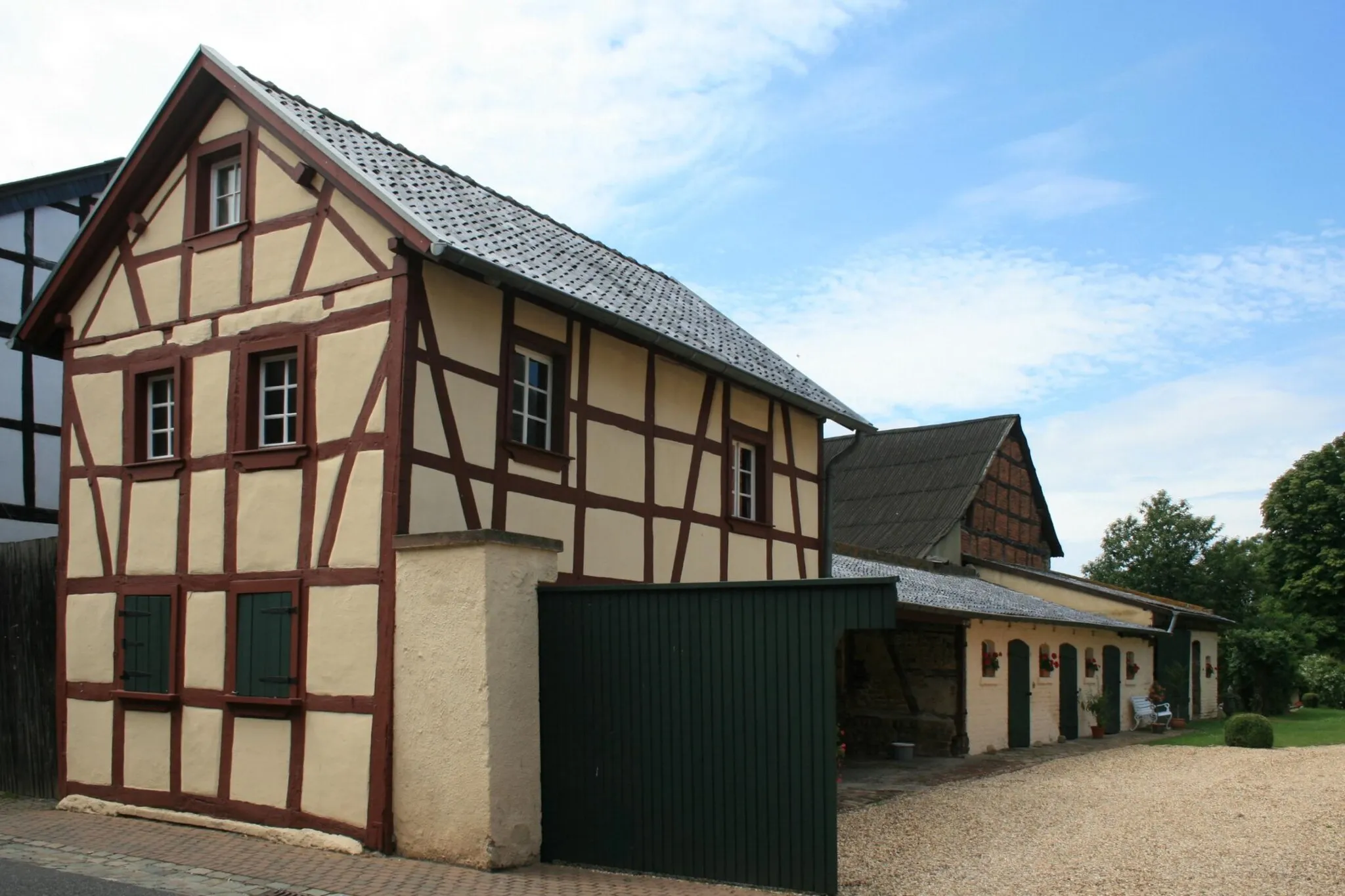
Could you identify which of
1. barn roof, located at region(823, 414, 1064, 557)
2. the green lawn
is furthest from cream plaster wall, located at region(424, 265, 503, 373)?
barn roof, located at region(823, 414, 1064, 557)

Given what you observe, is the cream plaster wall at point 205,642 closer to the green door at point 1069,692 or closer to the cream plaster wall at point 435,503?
the cream plaster wall at point 435,503

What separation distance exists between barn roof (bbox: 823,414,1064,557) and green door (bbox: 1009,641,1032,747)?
34.4 feet

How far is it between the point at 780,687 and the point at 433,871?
2756mm

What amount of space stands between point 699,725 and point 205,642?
471 cm

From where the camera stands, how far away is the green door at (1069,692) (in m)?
22.1

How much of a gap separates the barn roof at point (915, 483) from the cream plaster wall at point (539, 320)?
20.5 m

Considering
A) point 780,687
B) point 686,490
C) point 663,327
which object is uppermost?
point 663,327

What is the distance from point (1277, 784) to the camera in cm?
1347

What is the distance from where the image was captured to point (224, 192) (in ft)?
38.0

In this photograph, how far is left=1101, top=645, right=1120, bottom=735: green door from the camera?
78.5 feet

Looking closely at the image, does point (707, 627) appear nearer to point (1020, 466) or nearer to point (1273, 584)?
point (1020, 466)

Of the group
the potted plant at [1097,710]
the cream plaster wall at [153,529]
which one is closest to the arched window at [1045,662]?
the potted plant at [1097,710]

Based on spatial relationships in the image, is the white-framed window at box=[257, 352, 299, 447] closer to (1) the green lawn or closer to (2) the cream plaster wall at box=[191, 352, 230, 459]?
(2) the cream plaster wall at box=[191, 352, 230, 459]

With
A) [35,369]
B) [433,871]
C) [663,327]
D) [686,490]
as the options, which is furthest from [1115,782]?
[35,369]
